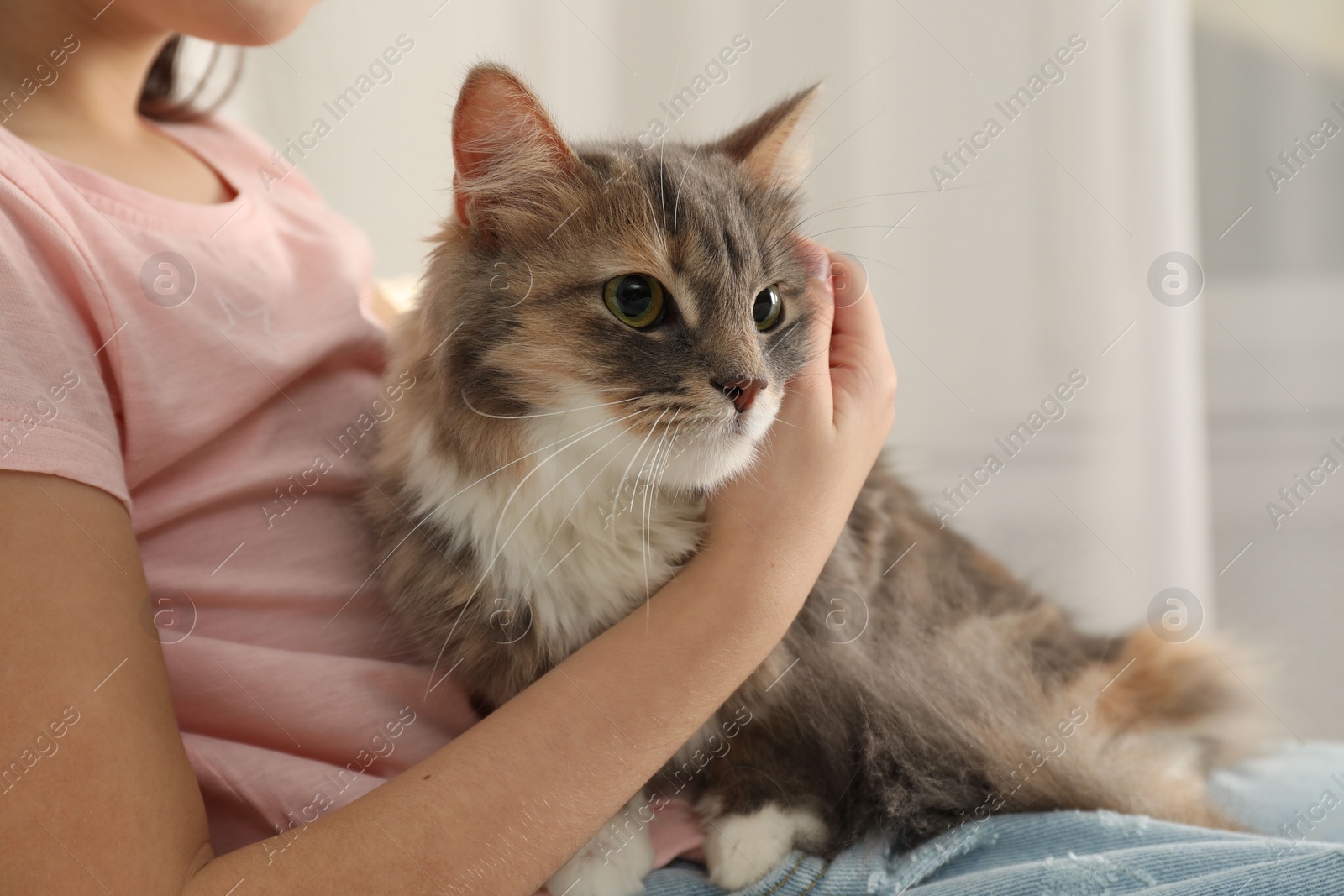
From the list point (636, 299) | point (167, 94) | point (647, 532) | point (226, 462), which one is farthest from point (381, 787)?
point (167, 94)

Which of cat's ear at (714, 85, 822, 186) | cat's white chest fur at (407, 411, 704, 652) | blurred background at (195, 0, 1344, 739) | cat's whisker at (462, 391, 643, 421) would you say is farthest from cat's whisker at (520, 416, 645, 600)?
blurred background at (195, 0, 1344, 739)

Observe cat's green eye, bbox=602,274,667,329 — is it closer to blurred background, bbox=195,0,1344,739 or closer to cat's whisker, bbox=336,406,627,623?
cat's whisker, bbox=336,406,627,623

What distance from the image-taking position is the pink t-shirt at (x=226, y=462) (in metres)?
1.05

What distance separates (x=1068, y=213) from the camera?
97.2 inches

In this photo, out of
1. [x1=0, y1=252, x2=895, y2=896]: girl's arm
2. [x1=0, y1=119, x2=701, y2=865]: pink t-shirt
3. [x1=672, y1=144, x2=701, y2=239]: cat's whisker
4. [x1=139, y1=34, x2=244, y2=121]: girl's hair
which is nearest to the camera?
[x1=0, y1=252, x2=895, y2=896]: girl's arm

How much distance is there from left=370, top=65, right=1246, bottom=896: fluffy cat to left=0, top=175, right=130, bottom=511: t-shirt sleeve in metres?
0.38

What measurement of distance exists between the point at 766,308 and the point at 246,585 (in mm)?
835

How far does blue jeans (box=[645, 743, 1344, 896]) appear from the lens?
38.2 inches

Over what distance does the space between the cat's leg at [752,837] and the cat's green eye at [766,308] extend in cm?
68

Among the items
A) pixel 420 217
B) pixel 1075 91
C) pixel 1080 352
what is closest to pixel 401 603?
pixel 420 217

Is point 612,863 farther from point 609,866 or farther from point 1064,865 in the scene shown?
point 1064,865

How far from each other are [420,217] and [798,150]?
4.22ft

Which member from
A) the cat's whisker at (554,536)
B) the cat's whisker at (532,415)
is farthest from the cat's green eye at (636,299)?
the cat's whisker at (554,536)

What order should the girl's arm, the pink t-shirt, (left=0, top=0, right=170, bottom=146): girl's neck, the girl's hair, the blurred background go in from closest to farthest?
the girl's arm → the pink t-shirt → (left=0, top=0, right=170, bottom=146): girl's neck → the girl's hair → the blurred background
